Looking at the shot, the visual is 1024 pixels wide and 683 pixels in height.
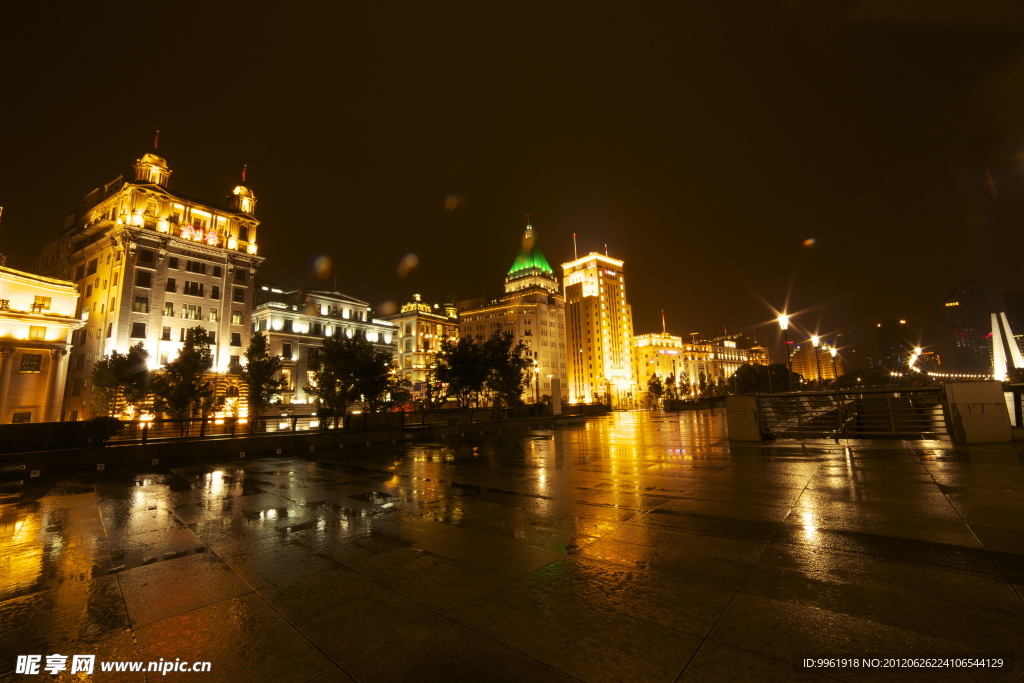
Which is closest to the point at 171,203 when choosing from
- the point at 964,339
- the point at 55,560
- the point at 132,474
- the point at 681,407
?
the point at 132,474

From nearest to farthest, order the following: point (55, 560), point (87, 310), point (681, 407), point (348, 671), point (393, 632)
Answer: point (348, 671) < point (393, 632) < point (55, 560) < point (87, 310) < point (681, 407)

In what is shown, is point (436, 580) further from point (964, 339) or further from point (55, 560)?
point (964, 339)

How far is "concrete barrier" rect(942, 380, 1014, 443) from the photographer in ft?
41.1

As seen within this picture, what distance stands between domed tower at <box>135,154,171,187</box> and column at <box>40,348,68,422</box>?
2701 cm

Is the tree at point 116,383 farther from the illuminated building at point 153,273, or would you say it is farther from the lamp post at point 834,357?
the lamp post at point 834,357

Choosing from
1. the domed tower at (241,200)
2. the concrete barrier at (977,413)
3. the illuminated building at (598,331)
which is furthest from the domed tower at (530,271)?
the concrete barrier at (977,413)

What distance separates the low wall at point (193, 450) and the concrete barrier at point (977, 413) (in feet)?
73.1

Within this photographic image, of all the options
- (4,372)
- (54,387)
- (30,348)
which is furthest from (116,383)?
(30,348)

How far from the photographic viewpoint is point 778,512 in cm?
681

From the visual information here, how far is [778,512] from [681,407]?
73.3 m

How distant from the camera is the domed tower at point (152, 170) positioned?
197 feet

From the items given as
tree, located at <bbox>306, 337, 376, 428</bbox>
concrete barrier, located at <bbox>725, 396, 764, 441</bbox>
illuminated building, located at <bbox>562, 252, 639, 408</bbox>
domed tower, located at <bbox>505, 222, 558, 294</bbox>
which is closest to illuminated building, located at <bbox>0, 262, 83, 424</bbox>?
tree, located at <bbox>306, 337, 376, 428</bbox>

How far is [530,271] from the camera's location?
180125 millimetres

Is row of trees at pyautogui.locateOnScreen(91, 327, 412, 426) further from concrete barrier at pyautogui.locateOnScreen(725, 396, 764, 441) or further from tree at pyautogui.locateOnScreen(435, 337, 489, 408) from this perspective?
concrete barrier at pyautogui.locateOnScreen(725, 396, 764, 441)
